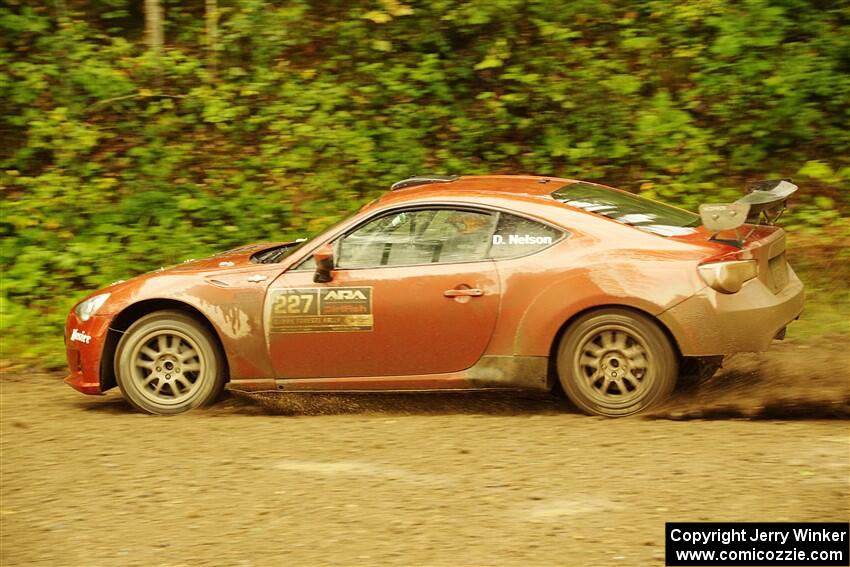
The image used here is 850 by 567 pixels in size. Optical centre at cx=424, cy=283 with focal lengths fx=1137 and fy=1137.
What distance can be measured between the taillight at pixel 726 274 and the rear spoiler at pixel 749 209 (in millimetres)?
179

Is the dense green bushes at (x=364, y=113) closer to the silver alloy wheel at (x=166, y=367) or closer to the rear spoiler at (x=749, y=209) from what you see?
the silver alloy wheel at (x=166, y=367)

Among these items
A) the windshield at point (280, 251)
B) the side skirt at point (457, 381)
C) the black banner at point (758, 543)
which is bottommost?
the black banner at point (758, 543)

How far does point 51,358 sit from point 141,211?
259 cm

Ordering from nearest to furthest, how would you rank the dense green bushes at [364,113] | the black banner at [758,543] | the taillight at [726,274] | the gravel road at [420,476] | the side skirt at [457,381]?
1. the black banner at [758,543]
2. the gravel road at [420,476]
3. the taillight at [726,274]
4. the side skirt at [457,381]
5. the dense green bushes at [364,113]

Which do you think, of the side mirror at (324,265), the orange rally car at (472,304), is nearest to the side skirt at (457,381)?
the orange rally car at (472,304)

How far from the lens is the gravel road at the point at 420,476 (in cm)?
500

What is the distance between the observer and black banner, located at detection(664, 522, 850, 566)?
4.57m

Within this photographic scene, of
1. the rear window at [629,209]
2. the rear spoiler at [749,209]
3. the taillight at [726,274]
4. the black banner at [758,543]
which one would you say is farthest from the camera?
the rear window at [629,209]

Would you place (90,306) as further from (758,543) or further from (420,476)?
(758,543)

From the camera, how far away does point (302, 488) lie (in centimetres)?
579

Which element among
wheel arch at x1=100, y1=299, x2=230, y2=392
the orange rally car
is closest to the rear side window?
the orange rally car

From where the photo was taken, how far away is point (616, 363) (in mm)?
→ 6910

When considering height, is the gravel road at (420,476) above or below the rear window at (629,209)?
below

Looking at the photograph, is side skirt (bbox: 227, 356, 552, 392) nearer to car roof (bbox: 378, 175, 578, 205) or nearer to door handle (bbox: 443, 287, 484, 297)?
door handle (bbox: 443, 287, 484, 297)
